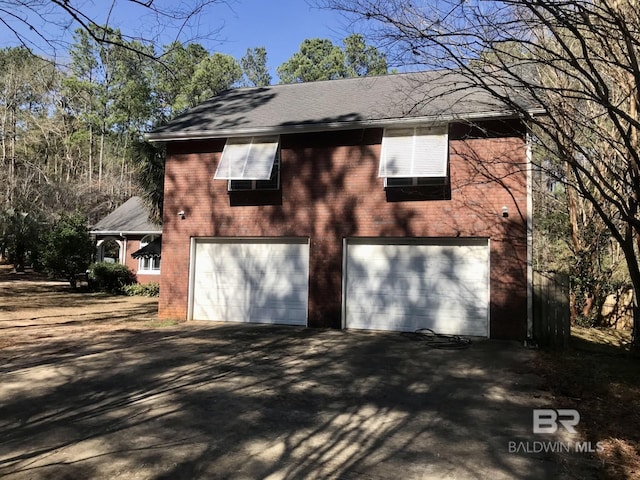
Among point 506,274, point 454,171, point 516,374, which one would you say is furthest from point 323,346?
point 454,171

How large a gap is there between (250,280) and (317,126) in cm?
453

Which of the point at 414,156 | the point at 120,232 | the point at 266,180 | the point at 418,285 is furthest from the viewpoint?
the point at 120,232

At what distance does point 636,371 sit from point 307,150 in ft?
28.6

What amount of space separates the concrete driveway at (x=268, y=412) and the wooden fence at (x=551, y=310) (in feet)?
2.80

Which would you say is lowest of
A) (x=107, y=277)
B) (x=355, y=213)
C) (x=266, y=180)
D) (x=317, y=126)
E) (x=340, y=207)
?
(x=107, y=277)

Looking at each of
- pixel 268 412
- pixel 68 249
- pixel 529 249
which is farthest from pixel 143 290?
pixel 268 412

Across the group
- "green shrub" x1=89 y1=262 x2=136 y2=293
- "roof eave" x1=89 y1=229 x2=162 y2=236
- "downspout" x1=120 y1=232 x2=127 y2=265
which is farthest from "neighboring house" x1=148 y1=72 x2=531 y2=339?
"downspout" x1=120 y1=232 x2=127 y2=265

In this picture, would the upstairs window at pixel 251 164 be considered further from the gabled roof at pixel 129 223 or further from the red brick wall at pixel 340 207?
the gabled roof at pixel 129 223

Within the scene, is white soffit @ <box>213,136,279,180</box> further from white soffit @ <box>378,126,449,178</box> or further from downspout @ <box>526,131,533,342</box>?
downspout @ <box>526,131,533,342</box>

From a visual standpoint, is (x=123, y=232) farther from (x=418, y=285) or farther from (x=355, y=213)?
(x=418, y=285)

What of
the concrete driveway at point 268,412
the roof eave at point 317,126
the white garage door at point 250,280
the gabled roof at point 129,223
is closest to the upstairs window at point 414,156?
the roof eave at point 317,126

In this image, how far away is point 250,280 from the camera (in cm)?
1320

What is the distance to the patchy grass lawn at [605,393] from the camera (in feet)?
15.0

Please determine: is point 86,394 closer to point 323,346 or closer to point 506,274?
point 323,346
